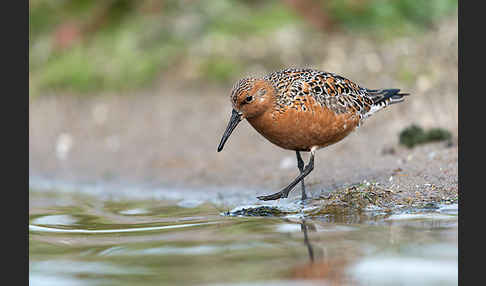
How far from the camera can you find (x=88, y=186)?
492 inches

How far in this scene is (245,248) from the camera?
623cm

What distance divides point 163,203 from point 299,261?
4630mm

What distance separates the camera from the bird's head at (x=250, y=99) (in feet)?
Answer: 27.7

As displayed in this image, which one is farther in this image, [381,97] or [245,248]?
[381,97]

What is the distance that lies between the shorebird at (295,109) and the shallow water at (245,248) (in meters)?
0.90

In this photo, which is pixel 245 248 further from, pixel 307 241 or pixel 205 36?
pixel 205 36

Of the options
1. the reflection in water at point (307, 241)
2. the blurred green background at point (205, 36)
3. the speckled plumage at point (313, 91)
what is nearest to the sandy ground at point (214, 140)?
the blurred green background at point (205, 36)

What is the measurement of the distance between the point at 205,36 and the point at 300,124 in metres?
7.60

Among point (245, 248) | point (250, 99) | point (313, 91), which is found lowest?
point (245, 248)

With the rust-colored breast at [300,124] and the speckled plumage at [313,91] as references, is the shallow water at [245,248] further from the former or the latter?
the speckled plumage at [313,91]

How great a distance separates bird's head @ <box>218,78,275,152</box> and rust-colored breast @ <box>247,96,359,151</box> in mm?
119

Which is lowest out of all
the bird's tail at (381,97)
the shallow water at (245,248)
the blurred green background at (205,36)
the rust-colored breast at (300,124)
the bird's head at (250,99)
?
the shallow water at (245,248)

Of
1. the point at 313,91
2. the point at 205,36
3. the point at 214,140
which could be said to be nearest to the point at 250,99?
the point at 313,91

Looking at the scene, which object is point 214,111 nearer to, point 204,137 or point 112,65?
point 204,137
